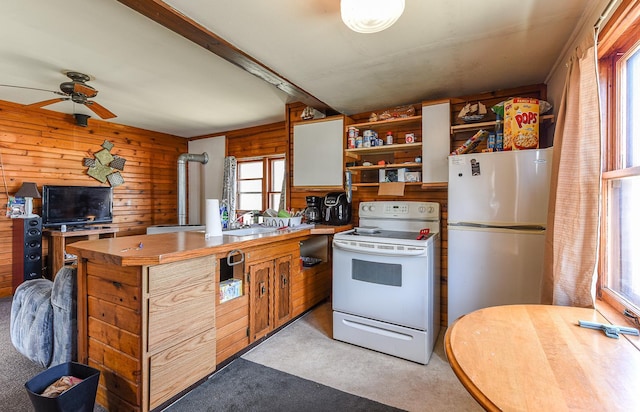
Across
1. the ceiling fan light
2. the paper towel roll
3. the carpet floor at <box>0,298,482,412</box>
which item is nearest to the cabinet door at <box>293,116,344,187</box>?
the paper towel roll

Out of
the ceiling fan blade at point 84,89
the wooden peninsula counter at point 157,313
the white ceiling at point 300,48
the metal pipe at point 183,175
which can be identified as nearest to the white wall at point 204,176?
the metal pipe at point 183,175

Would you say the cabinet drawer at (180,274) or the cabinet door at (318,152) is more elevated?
the cabinet door at (318,152)

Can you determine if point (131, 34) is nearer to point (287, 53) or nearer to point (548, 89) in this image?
point (287, 53)

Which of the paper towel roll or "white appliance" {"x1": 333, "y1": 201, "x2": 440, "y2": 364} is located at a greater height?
the paper towel roll

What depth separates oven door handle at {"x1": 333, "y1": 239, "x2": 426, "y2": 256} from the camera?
222cm

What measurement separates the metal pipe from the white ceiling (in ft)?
6.16

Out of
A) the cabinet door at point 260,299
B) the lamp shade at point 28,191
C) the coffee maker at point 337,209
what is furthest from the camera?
the lamp shade at point 28,191

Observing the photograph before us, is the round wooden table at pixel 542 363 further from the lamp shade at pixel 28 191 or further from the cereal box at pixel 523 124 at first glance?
the lamp shade at pixel 28 191

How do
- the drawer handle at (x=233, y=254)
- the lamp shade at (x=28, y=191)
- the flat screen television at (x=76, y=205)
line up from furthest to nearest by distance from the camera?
the flat screen television at (x=76, y=205) → the lamp shade at (x=28, y=191) → the drawer handle at (x=233, y=254)

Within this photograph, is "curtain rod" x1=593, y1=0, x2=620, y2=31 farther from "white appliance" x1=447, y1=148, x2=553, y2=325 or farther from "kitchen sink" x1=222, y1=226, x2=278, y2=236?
"kitchen sink" x1=222, y1=226, x2=278, y2=236

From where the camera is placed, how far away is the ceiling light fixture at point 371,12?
1.38m

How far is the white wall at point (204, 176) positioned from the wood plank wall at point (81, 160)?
13.8 inches

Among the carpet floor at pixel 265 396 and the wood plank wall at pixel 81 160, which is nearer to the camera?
the carpet floor at pixel 265 396

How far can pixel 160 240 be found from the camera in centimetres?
205
